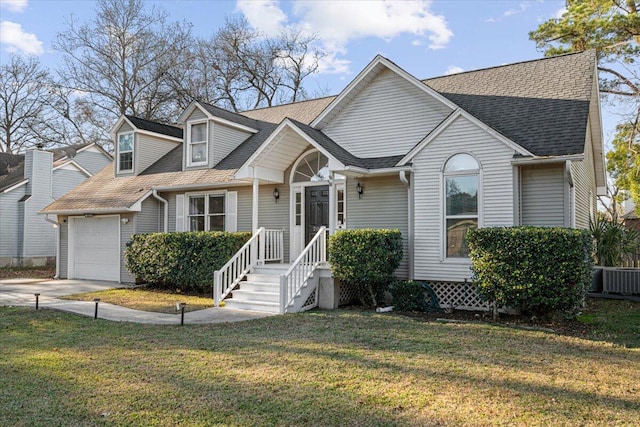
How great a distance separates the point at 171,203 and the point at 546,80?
11633 millimetres

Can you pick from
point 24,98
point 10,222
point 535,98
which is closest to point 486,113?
point 535,98

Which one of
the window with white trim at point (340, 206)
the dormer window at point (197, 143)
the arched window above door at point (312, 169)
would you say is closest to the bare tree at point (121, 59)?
the dormer window at point (197, 143)

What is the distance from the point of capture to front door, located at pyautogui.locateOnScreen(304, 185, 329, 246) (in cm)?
1288

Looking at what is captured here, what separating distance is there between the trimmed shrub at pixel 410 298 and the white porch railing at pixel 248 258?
12.3 feet

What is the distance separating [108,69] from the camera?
27.3 meters

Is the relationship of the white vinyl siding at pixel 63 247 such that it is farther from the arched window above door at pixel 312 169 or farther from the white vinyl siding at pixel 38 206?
the arched window above door at pixel 312 169

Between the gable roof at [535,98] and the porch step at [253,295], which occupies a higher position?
the gable roof at [535,98]

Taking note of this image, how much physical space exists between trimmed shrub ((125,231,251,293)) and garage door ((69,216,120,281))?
155 cm

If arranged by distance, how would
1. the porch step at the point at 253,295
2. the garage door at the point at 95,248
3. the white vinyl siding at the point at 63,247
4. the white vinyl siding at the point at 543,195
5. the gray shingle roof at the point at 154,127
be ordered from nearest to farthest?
1. the white vinyl siding at the point at 543,195
2. the porch step at the point at 253,295
3. the garage door at the point at 95,248
4. the gray shingle roof at the point at 154,127
5. the white vinyl siding at the point at 63,247

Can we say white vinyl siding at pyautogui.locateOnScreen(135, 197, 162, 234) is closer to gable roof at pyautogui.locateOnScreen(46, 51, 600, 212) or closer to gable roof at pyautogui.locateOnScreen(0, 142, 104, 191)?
gable roof at pyautogui.locateOnScreen(46, 51, 600, 212)

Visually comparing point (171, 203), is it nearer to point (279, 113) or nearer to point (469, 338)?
point (279, 113)

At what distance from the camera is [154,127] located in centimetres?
1789

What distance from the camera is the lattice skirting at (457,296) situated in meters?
10.2

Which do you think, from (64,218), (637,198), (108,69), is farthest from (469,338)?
(108,69)
